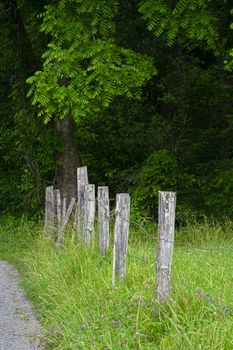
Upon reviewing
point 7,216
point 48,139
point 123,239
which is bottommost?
point 7,216

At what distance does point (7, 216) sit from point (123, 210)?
1495 centimetres

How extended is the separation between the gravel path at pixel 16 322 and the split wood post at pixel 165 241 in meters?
1.53

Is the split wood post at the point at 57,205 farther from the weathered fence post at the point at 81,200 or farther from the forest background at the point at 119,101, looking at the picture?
the weathered fence post at the point at 81,200

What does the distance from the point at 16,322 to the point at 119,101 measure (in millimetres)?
14870

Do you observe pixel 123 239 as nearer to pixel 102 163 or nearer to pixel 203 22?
pixel 203 22

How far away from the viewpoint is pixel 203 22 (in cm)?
1408

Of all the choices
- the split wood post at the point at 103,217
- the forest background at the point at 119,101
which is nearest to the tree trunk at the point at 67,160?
the forest background at the point at 119,101

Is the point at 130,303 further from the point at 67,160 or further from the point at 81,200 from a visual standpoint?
the point at 67,160

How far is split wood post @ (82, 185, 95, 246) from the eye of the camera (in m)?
9.92

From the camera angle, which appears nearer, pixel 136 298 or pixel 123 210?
pixel 136 298

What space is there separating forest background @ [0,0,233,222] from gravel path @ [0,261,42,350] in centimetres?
507

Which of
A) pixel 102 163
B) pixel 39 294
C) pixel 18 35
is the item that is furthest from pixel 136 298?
pixel 102 163

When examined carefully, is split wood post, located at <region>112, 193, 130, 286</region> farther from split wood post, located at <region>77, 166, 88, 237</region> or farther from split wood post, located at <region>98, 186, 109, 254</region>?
split wood post, located at <region>77, 166, 88, 237</region>

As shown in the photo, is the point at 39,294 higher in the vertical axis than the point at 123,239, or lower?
lower
